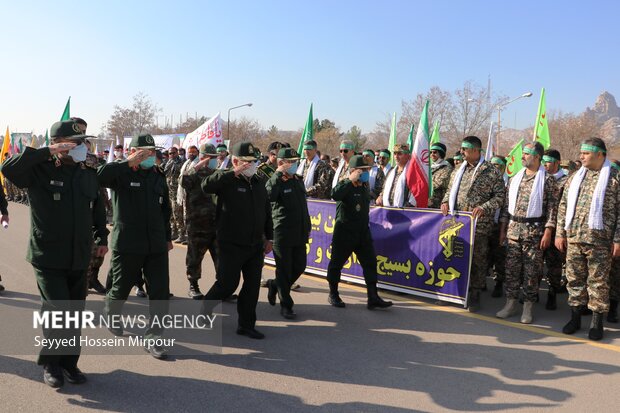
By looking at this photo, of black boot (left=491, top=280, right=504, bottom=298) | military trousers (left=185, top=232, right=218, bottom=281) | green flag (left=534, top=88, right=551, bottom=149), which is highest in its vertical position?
green flag (left=534, top=88, right=551, bottom=149)

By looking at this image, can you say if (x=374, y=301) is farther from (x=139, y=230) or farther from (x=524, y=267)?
(x=139, y=230)

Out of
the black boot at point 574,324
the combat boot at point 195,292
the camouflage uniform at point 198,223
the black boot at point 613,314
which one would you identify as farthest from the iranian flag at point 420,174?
the combat boot at point 195,292

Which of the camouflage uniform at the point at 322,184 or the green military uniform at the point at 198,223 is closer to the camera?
the green military uniform at the point at 198,223

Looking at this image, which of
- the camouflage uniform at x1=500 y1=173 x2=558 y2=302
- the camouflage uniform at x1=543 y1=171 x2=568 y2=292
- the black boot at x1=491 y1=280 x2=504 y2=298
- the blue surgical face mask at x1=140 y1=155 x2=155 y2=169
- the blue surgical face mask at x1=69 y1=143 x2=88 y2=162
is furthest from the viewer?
the black boot at x1=491 y1=280 x2=504 y2=298

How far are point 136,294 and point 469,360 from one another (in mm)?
4507

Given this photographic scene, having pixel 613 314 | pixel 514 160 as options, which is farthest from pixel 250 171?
pixel 514 160

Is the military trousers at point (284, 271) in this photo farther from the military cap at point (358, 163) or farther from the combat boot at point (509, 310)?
the combat boot at point (509, 310)

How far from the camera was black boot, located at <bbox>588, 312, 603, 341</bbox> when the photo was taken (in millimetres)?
5336

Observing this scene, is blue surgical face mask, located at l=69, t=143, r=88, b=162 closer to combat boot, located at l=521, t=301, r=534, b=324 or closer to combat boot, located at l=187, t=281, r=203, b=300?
combat boot, located at l=187, t=281, r=203, b=300

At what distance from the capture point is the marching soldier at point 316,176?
876 cm

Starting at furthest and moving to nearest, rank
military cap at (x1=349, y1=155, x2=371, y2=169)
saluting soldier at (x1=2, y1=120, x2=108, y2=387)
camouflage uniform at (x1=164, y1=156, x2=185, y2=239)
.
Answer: camouflage uniform at (x1=164, y1=156, x2=185, y2=239) < military cap at (x1=349, y1=155, x2=371, y2=169) < saluting soldier at (x1=2, y1=120, x2=108, y2=387)

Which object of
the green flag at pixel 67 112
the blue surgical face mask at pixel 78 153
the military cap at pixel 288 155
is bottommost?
the blue surgical face mask at pixel 78 153

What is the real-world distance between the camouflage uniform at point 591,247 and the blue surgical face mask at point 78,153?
517cm

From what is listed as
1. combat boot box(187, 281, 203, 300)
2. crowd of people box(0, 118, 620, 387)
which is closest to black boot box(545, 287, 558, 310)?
crowd of people box(0, 118, 620, 387)
